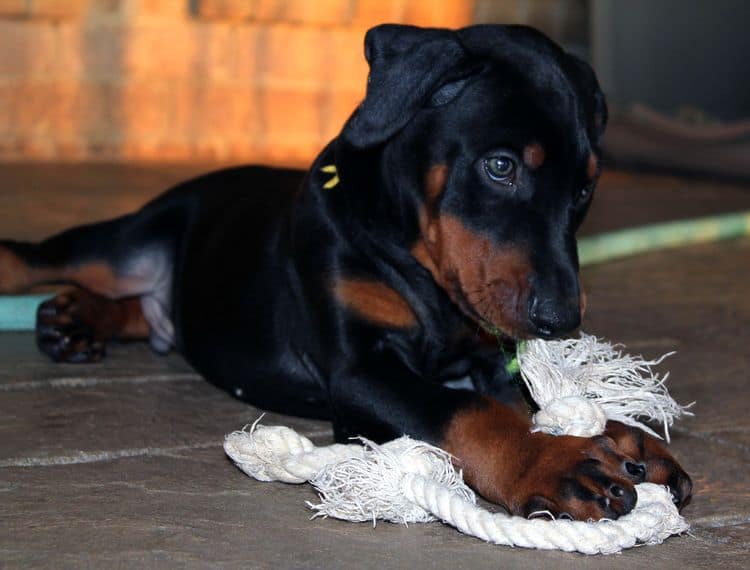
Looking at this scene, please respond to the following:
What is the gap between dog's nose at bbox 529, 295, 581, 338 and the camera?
8.26 feet

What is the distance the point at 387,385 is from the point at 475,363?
0.44 metres

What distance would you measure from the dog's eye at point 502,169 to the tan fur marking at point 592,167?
20 cm

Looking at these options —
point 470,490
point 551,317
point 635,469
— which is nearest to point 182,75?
point 551,317

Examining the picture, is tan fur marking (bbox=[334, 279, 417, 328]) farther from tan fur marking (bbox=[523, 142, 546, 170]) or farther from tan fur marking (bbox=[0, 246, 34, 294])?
tan fur marking (bbox=[0, 246, 34, 294])

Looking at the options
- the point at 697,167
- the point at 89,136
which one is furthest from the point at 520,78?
the point at 697,167

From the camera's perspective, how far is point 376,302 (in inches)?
114

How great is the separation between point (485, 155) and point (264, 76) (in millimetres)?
7447

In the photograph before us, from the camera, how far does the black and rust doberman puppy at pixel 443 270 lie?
2502mm

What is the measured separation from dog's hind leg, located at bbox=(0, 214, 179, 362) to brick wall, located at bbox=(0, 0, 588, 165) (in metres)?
5.25

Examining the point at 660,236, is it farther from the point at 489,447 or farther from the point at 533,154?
the point at 489,447

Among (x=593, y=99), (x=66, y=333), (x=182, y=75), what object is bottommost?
(x=182, y=75)

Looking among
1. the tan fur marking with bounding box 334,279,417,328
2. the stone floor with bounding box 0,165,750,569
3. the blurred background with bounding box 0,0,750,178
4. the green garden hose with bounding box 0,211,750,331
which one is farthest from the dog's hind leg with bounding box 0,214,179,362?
Result: the blurred background with bounding box 0,0,750,178

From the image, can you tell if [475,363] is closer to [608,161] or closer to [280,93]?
[280,93]

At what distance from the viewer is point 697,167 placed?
404 inches
